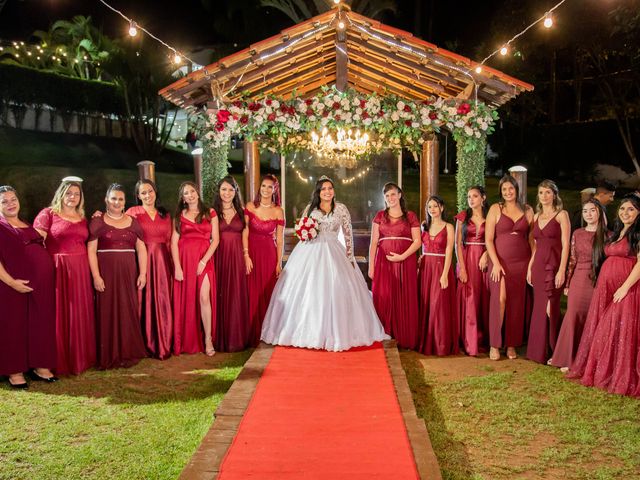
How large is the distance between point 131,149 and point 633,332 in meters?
24.2

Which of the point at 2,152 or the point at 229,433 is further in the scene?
the point at 2,152

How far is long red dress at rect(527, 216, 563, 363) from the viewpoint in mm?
6484

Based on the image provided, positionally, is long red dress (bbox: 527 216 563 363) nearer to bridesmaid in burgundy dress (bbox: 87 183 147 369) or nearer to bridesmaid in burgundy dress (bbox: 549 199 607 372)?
bridesmaid in burgundy dress (bbox: 549 199 607 372)

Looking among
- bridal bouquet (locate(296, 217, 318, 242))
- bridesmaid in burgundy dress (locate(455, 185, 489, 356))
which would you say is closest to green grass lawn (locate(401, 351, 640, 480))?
bridesmaid in burgundy dress (locate(455, 185, 489, 356))

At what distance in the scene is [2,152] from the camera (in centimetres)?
2066

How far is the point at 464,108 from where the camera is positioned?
7855mm

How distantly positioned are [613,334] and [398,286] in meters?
2.57

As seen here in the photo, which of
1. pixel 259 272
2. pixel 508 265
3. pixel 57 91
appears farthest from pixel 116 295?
pixel 57 91

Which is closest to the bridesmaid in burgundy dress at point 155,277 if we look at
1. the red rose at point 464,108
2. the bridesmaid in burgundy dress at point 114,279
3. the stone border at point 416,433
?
the bridesmaid in burgundy dress at point 114,279

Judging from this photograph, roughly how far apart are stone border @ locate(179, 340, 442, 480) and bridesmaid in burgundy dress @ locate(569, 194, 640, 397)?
6.99 ft

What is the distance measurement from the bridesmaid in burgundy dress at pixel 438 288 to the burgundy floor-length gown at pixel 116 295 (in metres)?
A: 3.69

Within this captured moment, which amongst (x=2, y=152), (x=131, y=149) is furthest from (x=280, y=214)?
(x=131, y=149)

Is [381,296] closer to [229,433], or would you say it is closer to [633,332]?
[633,332]

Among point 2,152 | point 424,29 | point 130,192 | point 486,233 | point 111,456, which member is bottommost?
point 111,456
